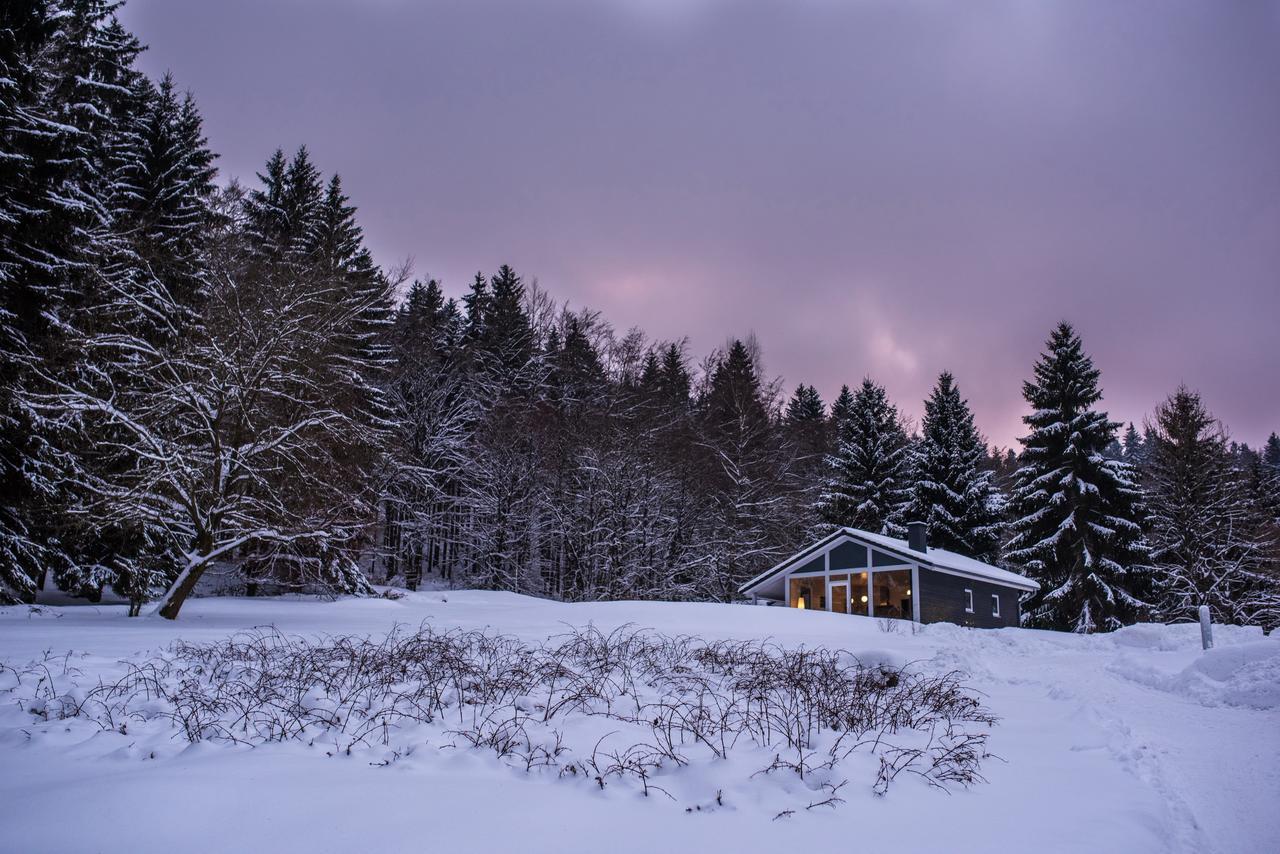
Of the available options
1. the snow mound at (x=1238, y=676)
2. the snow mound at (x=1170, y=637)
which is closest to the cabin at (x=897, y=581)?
the snow mound at (x=1170, y=637)

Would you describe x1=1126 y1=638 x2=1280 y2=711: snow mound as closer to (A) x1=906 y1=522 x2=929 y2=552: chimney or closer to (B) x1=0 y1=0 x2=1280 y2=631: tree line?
(B) x1=0 y1=0 x2=1280 y2=631: tree line

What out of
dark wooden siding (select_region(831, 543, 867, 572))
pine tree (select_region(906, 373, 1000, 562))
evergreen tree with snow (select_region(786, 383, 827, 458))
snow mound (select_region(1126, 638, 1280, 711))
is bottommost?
snow mound (select_region(1126, 638, 1280, 711))

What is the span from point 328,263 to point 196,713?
1838 centimetres

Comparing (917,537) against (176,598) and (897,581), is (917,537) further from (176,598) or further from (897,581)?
(176,598)

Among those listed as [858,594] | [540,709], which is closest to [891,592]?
[858,594]

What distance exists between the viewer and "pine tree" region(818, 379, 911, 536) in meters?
33.2

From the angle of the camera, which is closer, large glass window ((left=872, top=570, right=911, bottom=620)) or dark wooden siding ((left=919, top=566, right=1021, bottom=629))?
dark wooden siding ((left=919, top=566, right=1021, bottom=629))

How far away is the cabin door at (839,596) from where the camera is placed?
85.4ft

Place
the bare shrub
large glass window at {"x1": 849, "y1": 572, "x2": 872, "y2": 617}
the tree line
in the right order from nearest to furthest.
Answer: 1. the bare shrub
2. the tree line
3. large glass window at {"x1": 849, "y1": 572, "x2": 872, "y2": 617}

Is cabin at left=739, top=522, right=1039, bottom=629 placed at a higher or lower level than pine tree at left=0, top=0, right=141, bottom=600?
lower

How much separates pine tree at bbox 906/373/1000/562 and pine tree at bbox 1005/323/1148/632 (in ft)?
11.0

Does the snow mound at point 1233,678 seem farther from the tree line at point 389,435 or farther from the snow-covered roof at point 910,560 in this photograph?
the snow-covered roof at point 910,560

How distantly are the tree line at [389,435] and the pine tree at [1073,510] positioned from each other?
0.12 meters

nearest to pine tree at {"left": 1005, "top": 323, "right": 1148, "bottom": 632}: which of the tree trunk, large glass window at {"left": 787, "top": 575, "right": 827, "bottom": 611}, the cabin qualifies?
the cabin
